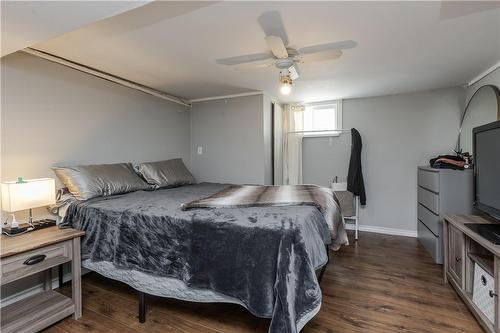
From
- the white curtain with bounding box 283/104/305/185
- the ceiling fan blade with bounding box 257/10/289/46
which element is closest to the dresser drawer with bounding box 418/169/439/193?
the white curtain with bounding box 283/104/305/185

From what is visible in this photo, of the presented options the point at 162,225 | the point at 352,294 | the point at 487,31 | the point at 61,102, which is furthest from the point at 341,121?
the point at 61,102

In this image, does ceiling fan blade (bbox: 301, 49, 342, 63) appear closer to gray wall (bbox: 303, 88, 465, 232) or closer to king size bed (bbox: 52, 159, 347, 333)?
king size bed (bbox: 52, 159, 347, 333)

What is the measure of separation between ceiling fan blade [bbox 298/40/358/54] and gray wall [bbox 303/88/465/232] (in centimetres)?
205

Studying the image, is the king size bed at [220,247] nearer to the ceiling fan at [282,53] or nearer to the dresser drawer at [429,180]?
the ceiling fan at [282,53]

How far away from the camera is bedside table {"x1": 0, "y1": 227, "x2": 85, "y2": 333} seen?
156 cm

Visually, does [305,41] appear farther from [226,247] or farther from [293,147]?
[293,147]

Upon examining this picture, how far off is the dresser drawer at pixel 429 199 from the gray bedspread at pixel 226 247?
1.79 meters

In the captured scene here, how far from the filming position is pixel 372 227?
395cm

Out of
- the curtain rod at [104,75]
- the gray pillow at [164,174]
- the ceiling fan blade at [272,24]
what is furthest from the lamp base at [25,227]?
the ceiling fan blade at [272,24]

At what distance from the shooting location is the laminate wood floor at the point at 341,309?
173 cm

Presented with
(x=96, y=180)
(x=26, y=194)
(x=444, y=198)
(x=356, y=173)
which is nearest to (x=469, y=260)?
(x=444, y=198)

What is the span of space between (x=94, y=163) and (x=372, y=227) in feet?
13.1

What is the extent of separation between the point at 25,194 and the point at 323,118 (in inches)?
155

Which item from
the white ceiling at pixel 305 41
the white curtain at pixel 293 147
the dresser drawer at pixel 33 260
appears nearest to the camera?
the dresser drawer at pixel 33 260
